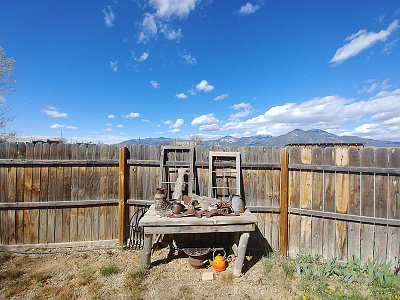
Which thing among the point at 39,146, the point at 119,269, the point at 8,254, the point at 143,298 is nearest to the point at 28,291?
the point at 119,269

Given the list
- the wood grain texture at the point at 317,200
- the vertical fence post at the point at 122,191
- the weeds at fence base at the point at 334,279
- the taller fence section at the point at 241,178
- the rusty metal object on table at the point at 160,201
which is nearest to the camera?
the weeds at fence base at the point at 334,279

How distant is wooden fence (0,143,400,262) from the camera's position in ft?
12.3

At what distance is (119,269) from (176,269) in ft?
3.72

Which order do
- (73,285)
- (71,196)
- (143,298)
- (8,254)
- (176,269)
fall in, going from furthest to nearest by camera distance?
1. (71,196)
2. (8,254)
3. (176,269)
4. (73,285)
5. (143,298)

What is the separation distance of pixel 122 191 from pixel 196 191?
179 cm

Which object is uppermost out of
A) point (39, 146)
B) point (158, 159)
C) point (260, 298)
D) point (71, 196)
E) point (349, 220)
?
point (39, 146)

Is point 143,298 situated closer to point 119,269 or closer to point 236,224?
point 119,269

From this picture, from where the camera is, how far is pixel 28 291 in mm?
3047

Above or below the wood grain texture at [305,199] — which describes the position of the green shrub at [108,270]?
below

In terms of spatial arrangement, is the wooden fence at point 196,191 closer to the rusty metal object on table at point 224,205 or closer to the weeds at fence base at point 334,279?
the weeds at fence base at point 334,279

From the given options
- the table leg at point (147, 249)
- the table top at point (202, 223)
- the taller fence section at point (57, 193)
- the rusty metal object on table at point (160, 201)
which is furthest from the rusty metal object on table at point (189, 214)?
the taller fence section at point (57, 193)

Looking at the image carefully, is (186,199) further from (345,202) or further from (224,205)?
(345,202)

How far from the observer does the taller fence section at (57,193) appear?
164 inches

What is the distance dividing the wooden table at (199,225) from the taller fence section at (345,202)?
142cm
